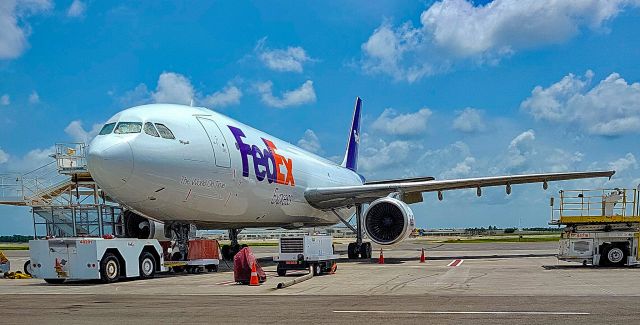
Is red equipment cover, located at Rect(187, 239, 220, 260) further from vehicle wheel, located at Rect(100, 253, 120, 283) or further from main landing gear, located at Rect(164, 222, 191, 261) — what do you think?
vehicle wheel, located at Rect(100, 253, 120, 283)

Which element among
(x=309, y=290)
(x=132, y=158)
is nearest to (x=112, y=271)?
(x=132, y=158)

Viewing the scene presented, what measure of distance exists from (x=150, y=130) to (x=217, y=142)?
7.80 feet

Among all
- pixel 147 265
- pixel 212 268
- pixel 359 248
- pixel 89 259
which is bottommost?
pixel 359 248

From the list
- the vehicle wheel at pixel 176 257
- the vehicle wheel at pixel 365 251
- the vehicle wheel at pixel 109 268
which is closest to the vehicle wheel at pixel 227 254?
the vehicle wheel at pixel 365 251

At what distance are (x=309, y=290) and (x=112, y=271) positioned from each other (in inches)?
228

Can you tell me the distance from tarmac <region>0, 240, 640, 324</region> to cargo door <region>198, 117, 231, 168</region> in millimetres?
3318

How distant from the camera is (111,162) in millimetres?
15906

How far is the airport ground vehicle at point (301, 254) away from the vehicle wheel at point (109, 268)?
408 centimetres

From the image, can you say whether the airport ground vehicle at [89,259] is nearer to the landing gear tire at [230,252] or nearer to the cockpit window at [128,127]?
the cockpit window at [128,127]

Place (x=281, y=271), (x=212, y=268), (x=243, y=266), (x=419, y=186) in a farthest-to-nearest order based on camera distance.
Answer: (x=419, y=186) → (x=212, y=268) → (x=281, y=271) → (x=243, y=266)

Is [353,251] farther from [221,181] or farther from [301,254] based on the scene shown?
[221,181]

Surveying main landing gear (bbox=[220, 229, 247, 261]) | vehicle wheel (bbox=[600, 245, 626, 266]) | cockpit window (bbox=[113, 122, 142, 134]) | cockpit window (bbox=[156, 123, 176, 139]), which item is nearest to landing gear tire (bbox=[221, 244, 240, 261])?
main landing gear (bbox=[220, 229, 247, 261])

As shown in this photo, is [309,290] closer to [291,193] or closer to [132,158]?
[132,158]

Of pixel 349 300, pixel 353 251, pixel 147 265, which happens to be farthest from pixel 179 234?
pixel 353 251
